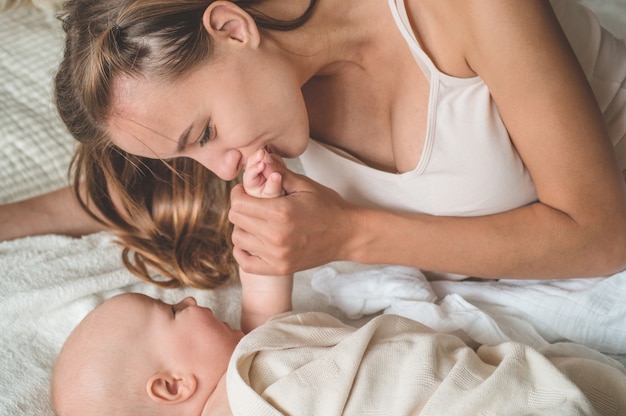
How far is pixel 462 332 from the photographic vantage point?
128 centimetres

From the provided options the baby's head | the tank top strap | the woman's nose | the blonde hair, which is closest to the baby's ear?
the baby's head

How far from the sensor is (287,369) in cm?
109

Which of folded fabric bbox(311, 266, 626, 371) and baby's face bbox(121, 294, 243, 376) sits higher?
folded fabric bbox(311, 266, 626, 371)

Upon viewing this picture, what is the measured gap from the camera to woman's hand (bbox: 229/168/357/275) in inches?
44.2

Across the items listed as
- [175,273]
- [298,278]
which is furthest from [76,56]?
[298,278]

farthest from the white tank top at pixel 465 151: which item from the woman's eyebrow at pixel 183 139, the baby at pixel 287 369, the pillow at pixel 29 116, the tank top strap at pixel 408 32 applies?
the pillow at pixel 29 116

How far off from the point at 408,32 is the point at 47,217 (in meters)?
0.90

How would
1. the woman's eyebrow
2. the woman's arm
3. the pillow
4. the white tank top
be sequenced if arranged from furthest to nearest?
the pillow < the woman's arm < the white tank top < the woman's eyebrow

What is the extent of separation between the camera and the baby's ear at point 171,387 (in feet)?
3.75

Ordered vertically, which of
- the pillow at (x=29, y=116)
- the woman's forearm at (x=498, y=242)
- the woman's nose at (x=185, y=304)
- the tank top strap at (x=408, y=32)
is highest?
the tank top strap at (x=408, y=32)

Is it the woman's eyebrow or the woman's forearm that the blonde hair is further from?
the woman's forearm

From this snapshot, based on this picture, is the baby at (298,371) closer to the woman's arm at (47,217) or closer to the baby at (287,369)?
the baby at (287,369)

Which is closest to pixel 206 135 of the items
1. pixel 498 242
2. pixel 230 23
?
pixel 230 23

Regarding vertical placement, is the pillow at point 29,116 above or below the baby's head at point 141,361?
below
